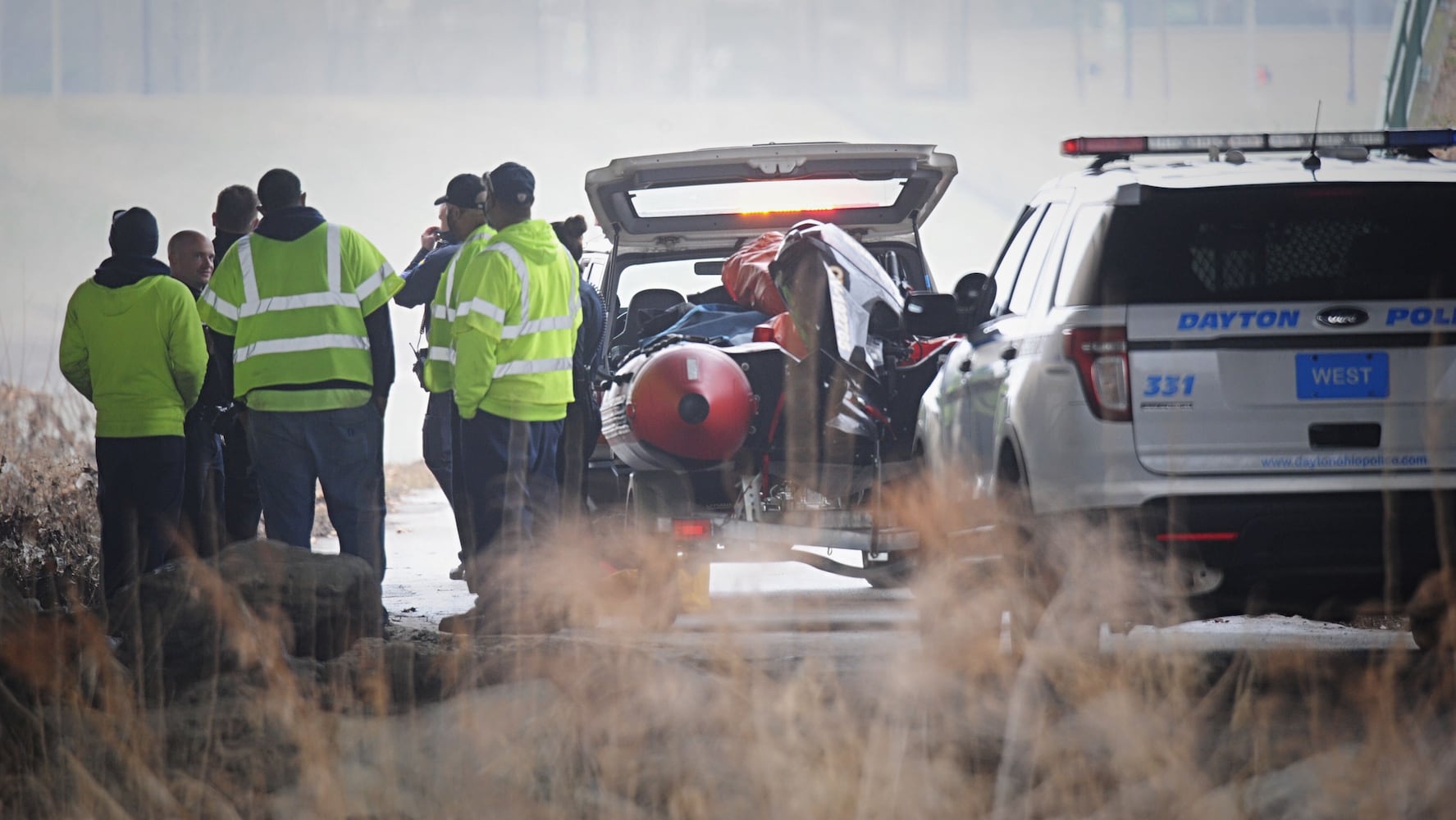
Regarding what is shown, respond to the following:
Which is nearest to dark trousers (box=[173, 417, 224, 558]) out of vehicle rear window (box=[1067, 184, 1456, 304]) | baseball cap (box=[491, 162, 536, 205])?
baseball cap (box=[491, 162, 536, 205])

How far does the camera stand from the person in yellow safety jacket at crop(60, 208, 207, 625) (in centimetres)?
841

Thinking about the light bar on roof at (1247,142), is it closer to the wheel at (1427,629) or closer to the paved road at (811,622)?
the wheel at (1427,629)

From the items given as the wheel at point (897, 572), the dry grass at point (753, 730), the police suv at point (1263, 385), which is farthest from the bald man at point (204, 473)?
the police suv at point (1263, 385)

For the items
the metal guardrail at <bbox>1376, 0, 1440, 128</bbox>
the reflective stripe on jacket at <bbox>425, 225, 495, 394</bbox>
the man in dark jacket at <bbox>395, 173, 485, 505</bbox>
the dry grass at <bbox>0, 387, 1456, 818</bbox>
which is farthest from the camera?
the metal guardrail at <bbox>1376, 0, 1440, 128</bbox>

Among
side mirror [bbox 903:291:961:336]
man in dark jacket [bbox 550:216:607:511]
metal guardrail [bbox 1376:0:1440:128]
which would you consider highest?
metal guardrail [bbox 1376:0:1440:128]

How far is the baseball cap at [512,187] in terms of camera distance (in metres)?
8.20

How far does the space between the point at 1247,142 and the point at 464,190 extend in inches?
161

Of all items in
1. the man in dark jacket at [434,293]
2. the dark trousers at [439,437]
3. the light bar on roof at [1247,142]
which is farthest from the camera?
the dark trousers at [439,437]

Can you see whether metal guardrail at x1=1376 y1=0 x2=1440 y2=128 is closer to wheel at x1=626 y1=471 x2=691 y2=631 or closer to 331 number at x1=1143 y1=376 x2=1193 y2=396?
wheel at x1=626 y1=471 x2=691 y2=631

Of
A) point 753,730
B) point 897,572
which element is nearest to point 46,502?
point 897,572

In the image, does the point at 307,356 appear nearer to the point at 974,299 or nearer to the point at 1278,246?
the point at 974,299

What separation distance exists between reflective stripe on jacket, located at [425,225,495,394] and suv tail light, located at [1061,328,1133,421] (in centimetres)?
351

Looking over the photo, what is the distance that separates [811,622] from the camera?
9219 mm

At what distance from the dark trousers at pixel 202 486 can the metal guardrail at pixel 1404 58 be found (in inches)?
487
